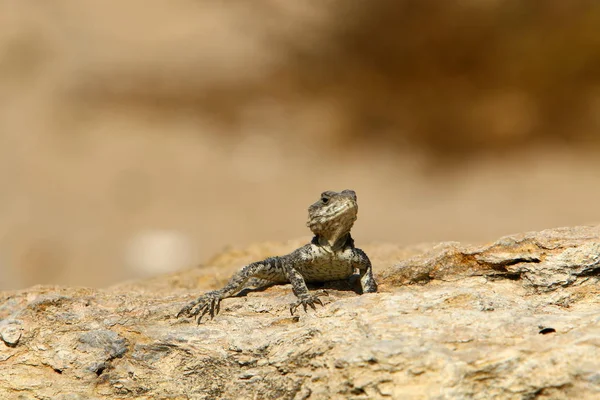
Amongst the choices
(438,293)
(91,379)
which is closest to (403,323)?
(438,293)

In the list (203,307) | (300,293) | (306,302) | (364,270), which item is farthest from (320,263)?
(203,307)

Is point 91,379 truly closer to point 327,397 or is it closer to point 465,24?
point 327,397

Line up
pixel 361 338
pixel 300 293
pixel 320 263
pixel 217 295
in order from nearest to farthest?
pixel 361 338
pixel 300 293
pixel 217 295
pixel 320 263

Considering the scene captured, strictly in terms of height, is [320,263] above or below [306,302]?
above

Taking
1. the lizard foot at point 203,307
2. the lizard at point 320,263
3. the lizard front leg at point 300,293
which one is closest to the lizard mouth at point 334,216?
the lizard at point 320,263

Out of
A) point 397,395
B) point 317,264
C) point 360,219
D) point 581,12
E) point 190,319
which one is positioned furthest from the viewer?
point 581,12

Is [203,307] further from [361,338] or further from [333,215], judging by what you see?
[361,338]
